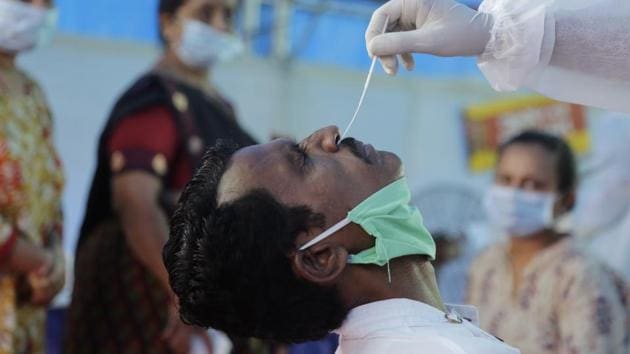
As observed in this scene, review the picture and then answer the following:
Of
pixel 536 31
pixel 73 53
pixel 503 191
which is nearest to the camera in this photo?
pixel 536 31

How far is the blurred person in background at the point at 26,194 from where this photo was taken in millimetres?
3486

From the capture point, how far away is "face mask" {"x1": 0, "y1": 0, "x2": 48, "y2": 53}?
12.3 feet

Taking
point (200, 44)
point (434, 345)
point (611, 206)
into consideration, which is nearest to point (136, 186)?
point (200, 44)

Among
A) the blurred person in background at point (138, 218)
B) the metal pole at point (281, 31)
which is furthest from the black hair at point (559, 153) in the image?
the metal pole at point (281, 31)

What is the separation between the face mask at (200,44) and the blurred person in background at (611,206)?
1891 millimetres

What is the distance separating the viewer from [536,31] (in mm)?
2041

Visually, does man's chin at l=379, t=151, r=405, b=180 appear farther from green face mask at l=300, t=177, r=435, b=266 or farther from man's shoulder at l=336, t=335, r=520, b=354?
man's shoulder at l=336, t=335, r=520, b=354

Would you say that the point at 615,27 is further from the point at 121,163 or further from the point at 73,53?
the point at 73,53

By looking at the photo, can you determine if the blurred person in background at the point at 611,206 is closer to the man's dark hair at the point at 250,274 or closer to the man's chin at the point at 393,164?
the man's chin at the point at 393,164

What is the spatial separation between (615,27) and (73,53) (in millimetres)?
5075

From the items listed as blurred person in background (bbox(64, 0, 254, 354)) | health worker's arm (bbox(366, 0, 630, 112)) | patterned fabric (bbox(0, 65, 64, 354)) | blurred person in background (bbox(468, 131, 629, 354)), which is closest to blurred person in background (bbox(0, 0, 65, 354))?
patterned fabric (bbox(0, 65, 64, 354))

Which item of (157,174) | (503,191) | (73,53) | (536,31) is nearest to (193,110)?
(157,174)

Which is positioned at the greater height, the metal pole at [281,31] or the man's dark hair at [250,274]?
the man's dark hair at [250,274]

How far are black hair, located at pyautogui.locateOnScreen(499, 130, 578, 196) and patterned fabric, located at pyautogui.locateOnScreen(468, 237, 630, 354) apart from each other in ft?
0.95
